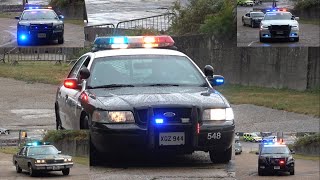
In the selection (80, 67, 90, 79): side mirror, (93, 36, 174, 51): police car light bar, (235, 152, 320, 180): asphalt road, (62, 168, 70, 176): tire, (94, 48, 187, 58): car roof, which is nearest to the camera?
(235, 152, 320, 180): asphalt road

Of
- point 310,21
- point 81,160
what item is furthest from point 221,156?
point 310,21

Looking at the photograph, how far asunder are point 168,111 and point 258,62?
10.5ft

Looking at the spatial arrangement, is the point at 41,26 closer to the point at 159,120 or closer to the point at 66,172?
the point at 66,172

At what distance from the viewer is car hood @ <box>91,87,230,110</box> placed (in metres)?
5.70

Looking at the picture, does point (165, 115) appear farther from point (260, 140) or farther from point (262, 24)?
point (262, 24)

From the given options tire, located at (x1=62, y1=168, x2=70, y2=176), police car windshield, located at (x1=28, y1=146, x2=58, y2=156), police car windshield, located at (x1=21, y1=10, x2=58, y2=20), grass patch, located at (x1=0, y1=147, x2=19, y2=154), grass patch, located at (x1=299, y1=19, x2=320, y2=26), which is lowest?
tire, located at (x1=62, y1=168, x2=70, y2=176)

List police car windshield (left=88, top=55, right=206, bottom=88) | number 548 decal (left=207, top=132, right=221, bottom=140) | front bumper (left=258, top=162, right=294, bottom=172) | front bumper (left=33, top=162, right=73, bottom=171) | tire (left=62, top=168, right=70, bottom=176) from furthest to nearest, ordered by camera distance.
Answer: tire (left=62, top=168, right=70, bottom=176)
front bumper (left=33, top=162, right=73, bottom=171)
police car windshield (left=88, top=55, right=206, bottom=88)
front bumper (left=258, top=162, right=294, bottom=172)
number 548 decal (left=207, top=132, right=221, bottom=140)

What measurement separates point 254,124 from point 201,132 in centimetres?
292

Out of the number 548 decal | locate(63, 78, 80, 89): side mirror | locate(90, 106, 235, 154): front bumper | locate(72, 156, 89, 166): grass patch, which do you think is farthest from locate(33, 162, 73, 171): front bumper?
the number 548 decal

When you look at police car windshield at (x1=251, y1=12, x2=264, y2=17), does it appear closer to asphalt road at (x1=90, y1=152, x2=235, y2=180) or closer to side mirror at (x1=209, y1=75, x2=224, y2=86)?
side mirror at (x1=209, y1=75, x2=224, y2=86)

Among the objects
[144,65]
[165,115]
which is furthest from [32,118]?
[165,115]

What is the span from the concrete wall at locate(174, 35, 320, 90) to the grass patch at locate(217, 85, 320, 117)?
0.24ft

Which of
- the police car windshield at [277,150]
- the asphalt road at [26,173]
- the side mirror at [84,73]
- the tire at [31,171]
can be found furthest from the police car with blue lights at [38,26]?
the police car windshield at [277,150]

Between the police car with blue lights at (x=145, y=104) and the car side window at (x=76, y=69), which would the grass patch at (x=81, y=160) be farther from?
the car side window at (x=76, y=69)
